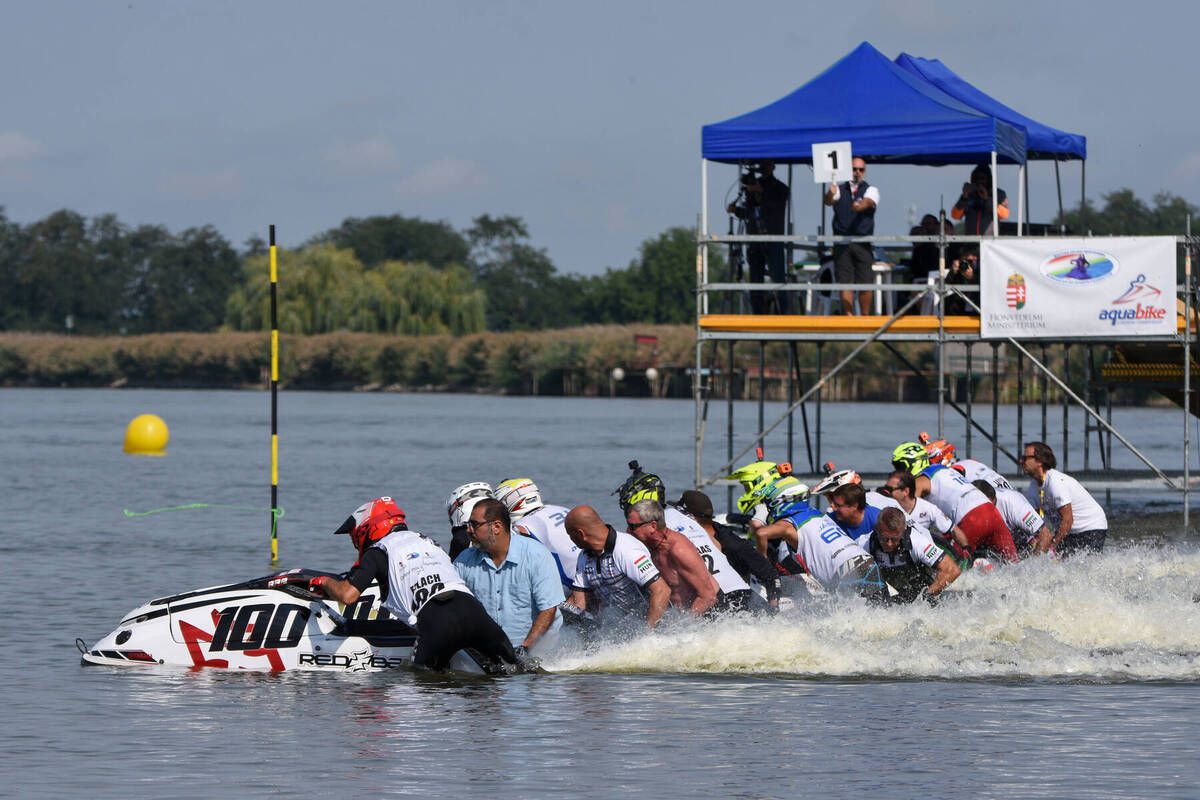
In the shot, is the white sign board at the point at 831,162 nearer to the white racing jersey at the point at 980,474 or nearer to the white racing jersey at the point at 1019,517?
the white racing jersey at the point at 980,474

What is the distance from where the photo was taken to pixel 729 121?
25.1 m

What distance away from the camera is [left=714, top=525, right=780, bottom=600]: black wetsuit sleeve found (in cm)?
1569

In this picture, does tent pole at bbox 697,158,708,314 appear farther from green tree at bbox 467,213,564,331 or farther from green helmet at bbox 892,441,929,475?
green tree at bbox 467,213,564,331

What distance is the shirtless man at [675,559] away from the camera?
1474 cm

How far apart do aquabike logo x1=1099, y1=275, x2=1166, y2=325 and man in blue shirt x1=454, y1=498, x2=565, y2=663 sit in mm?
12518

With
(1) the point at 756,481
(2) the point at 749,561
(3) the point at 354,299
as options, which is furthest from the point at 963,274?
(3) the point at 354,299

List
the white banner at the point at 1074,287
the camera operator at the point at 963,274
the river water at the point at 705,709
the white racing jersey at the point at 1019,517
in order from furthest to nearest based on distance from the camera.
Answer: the camera operator at the point at 963,274
the white banner at the point at 1074,287
the white racing jersey at the point at 1019,517
the river water at the point at 705,709

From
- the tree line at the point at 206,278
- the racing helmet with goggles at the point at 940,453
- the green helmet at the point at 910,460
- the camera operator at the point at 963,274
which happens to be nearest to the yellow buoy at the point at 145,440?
the camera operator at the point at 963,274

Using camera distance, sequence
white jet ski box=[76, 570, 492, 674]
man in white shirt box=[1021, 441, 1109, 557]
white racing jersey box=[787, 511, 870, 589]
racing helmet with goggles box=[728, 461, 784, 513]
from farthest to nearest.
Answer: man in white shirt box=[1021, 441, 1109, 557]
racing helmet with goggles box=[728, 461, 784, 513]
white racing jersey box=[787, 511, 870, 589]
white jet ski box=[76, 570, 492, 674]

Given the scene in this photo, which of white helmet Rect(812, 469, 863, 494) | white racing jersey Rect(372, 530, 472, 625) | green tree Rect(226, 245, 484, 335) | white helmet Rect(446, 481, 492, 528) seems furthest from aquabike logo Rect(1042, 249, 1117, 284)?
green tree Rect(226, 245, 484, 335)

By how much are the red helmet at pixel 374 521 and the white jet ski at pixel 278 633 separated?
0.69m

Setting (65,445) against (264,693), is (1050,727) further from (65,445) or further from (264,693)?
(65,445)

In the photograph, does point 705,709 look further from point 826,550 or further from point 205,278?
point 205,278

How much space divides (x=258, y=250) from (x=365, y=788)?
570 feet
